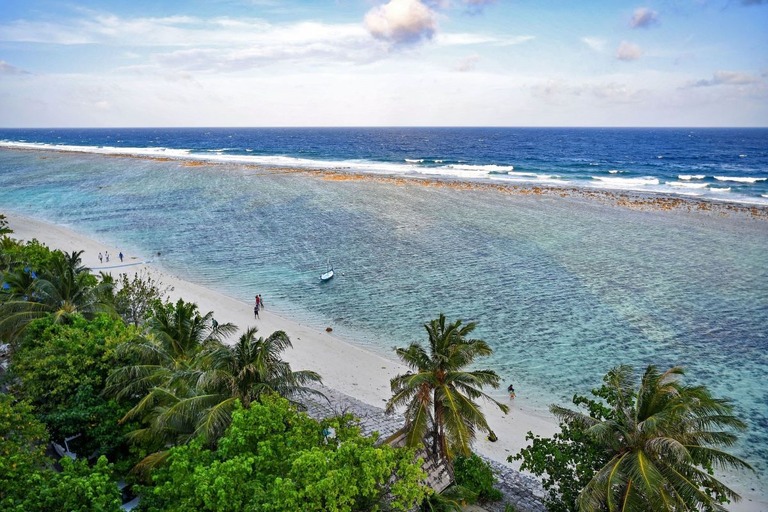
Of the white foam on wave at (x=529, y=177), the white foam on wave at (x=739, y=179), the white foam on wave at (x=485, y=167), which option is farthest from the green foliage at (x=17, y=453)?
the white foam on wave at (x=739, y=179)

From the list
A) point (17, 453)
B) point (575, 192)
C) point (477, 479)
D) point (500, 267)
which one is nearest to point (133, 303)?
point (17, 453)

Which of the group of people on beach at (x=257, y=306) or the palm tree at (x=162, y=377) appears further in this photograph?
the group of people on beach at (x=257, y=306)

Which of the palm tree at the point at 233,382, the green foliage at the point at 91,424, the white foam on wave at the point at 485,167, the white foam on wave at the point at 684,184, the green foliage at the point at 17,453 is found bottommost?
the green foliage at the point at 91,424

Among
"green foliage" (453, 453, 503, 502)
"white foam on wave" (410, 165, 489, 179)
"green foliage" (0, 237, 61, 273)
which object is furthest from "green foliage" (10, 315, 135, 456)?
"white foam on wave" (410, 165, 489, 179)

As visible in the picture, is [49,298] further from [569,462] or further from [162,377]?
[569,462]

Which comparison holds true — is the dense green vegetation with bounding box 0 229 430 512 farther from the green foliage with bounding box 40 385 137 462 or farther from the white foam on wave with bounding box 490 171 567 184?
the white foam on wave with bounding box 490 171 567 184

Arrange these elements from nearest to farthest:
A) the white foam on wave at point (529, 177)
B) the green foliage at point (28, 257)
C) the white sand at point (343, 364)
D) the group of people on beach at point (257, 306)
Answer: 1. the white sand at point (343, 364)
2. the green foliage at point (28, 257)
3. the group of people on beach at point (257, 306)
4. the white foam on wave at point (529, 177)

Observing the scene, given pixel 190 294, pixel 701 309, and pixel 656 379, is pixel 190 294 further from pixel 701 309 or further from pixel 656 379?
pixel 701 309

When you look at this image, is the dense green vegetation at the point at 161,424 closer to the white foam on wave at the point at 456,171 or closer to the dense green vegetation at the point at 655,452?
the dense green vegetation at the point at 655,452
